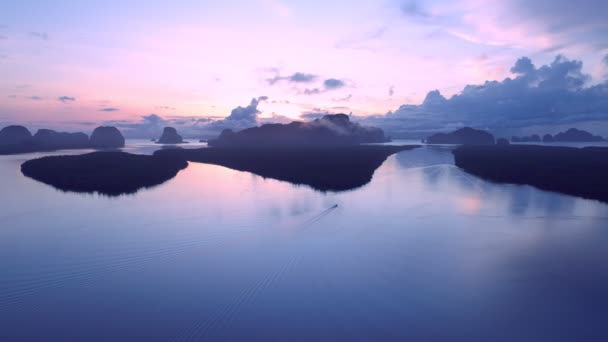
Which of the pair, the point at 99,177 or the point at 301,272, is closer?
the point at 301,272

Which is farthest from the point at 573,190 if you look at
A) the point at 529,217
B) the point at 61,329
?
the point at 61,329

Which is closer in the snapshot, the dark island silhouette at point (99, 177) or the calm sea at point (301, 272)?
the calm sea at point (301, 272)

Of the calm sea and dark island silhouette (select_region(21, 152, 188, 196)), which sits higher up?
dark island silhouette (select_region(21, 152, 188, 196))

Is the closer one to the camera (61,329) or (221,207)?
(61,329)

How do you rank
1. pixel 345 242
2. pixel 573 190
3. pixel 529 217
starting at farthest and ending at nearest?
pixel 573 190 < pixel 529 217 < pixel 345 242

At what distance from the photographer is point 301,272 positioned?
16.5m

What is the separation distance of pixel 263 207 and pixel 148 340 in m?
20.5

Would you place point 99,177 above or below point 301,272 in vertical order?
above

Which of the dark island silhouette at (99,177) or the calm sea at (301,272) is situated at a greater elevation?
the dark island silhouette at (99,177)

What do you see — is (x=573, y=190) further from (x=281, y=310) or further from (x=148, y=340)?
(x=148, y=340)

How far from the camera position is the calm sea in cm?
1192

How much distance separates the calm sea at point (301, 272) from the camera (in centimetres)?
1192

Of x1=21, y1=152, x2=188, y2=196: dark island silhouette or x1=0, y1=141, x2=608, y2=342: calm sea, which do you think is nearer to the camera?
x1=0, y1=141, x2=608, y2=342: calm sea

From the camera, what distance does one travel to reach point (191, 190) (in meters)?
41.3
